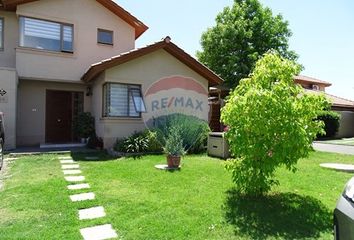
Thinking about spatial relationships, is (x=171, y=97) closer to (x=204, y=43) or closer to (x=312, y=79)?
(x=204, y=43)

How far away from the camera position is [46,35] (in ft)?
46.5

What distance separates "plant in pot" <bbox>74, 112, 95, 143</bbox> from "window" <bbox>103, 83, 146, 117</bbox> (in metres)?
1.76

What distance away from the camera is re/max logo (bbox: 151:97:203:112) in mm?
14102

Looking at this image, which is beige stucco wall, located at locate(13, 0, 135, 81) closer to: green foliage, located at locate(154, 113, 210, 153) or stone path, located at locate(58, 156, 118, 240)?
green foliage, located at locate(154, 113, 210, 153)

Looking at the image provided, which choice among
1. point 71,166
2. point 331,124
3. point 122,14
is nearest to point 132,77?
point 122,14

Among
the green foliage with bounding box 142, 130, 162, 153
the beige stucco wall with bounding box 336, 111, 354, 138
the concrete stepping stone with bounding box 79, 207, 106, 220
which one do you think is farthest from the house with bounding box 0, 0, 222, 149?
the beige stucco wall with bounding box 336, 111, 354, 138

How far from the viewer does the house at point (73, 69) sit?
13.0m

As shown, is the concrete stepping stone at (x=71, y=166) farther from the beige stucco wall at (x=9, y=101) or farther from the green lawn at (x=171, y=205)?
the beige stucco wall at (x=9, y=101)

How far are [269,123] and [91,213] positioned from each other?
11.8ft

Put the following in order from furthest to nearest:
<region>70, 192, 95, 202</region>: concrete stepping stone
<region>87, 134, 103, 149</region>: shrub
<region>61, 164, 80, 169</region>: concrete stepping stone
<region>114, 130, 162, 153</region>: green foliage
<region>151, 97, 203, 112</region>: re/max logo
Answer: <region>151, 97, 203, 112</region>: re/max logo
<region>87, 134, 103, 149</region>: shrub
<region>114, 130, 162, 153</region>: green foliage
<region>61, 164, 80, 169</region>: concrete stepping stone
<region>70, 192, 95, 202</region>: concrete stepping stone

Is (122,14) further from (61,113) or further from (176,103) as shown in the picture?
(61,113)

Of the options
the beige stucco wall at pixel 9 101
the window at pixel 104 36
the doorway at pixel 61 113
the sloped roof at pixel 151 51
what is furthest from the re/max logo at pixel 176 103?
the beige stucco wall at pixel 9 101

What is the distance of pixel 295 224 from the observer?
509cm

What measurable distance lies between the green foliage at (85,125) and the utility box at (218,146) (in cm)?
551
